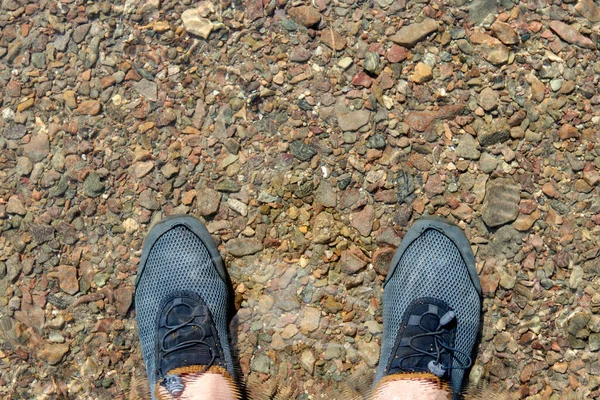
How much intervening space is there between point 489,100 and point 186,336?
1603 mm

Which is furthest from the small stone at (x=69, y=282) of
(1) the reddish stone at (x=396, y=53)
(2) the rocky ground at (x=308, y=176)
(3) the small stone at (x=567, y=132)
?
(3) the small stone at (x=567, y=132)

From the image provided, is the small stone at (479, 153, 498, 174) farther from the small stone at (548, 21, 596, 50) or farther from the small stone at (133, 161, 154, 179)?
the small stone at (133, 161, 154, 179)

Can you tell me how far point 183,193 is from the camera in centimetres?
253

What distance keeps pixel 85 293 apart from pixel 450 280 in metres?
1.55

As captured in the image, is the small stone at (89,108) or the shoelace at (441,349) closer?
the shoelace at (441,349)

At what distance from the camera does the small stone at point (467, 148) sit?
8.00ft

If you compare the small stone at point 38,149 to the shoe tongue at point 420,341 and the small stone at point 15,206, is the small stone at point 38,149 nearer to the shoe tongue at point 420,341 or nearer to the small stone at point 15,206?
the small stone at point 15,206

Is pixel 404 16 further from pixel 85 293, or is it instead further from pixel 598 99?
pixel 85 293

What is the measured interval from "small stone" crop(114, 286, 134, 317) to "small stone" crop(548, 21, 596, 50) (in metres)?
2.11

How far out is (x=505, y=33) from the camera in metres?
2.46

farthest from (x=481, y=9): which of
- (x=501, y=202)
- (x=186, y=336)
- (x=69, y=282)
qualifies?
(x=69, y=282)

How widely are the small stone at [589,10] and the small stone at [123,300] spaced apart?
2239 millimetres

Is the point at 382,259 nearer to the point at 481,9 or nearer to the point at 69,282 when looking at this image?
the point at 481,9

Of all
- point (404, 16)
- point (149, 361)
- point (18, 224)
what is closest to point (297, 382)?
point (149, 361)
